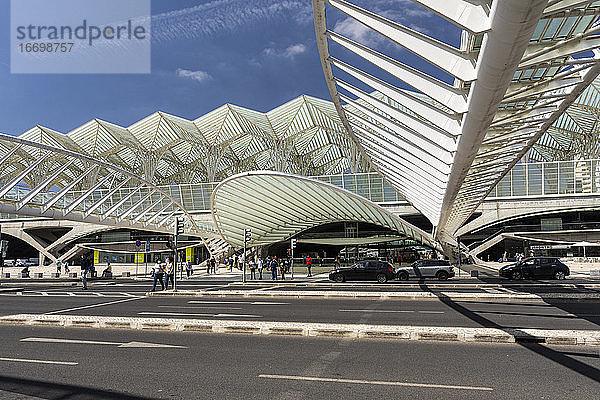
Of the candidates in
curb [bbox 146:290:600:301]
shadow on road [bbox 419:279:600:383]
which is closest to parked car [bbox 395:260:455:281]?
curb [bbox 146:290:600:301]

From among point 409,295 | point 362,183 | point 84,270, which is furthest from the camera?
point 362,183

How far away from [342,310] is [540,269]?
17976 millimetres

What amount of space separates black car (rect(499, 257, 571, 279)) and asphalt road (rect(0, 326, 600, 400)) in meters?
20.2

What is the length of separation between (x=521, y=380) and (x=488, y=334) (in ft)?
9.00

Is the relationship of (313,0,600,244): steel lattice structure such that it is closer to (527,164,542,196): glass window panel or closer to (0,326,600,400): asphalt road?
(0,326,600,400): asphalt road

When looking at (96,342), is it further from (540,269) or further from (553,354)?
(540,269)

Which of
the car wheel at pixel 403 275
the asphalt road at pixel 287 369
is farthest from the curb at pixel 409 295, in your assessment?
the car wheel at pixel 403 275

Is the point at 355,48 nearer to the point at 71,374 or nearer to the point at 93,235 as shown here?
the point at 71,374

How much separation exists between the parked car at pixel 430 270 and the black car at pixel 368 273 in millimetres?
2073

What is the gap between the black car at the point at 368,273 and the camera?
26.5 meters

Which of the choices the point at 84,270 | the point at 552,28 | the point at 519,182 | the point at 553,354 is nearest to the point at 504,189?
the point at 519,182

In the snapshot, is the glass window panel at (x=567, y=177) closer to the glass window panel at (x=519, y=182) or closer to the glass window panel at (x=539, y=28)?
the glass window panel at (x=519, y=182)

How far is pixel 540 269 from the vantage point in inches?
1047

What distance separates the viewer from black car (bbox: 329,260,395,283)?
2652 centimetres
